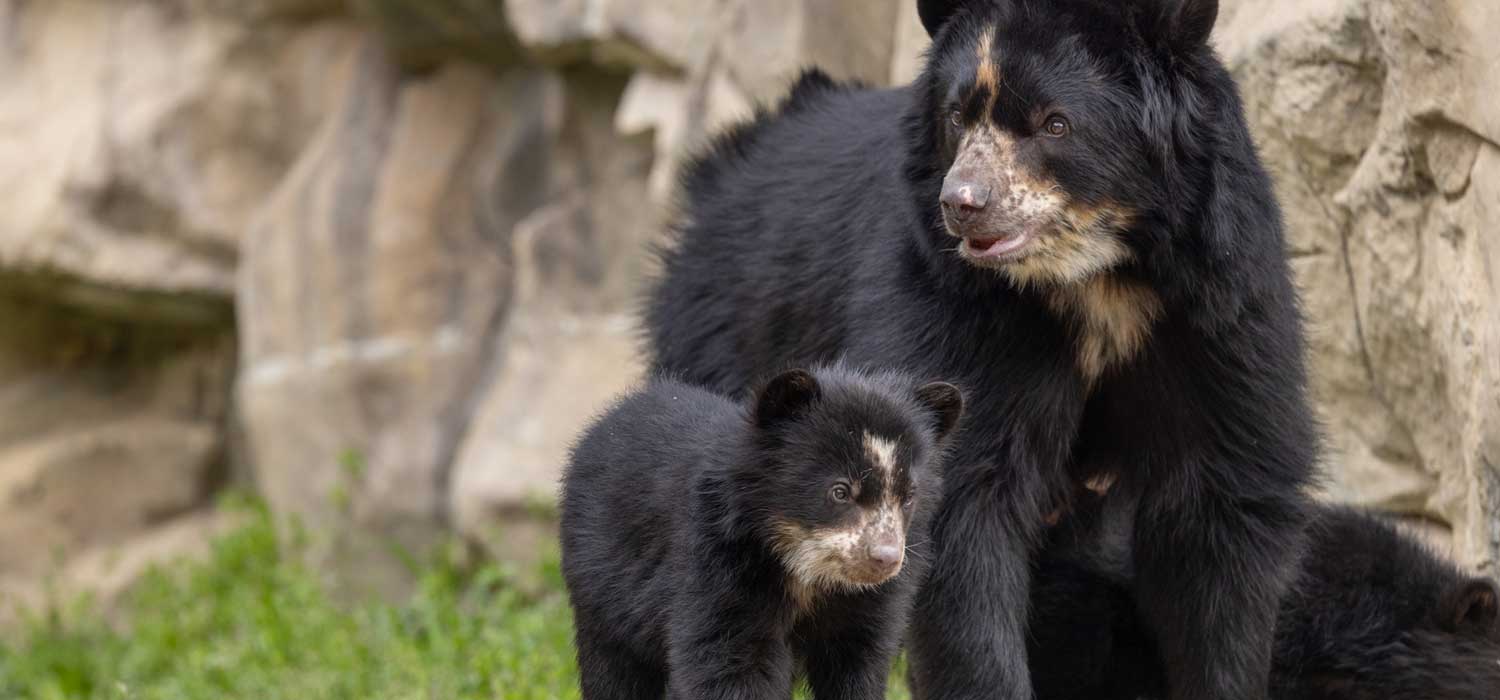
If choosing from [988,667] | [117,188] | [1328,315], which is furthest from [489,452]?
[988,667]

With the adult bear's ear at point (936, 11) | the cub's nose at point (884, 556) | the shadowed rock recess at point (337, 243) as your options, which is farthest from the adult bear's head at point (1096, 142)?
the shadowed rock recess at point (337, 243)

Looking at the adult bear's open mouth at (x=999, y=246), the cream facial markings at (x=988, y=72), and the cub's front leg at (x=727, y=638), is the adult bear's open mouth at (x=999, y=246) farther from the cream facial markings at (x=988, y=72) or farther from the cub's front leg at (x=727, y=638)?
the cub's front leg at (x=727, y=638)

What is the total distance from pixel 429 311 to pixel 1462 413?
19.0ft

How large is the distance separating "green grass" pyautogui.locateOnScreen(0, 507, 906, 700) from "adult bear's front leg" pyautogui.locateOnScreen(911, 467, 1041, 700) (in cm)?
157

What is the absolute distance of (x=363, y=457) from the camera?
9875 millimetres

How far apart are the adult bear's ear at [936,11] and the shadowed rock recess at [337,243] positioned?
3.15 metres

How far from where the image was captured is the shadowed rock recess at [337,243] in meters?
8.83

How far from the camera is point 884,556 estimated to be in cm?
413

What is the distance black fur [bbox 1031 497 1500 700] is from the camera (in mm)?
5367

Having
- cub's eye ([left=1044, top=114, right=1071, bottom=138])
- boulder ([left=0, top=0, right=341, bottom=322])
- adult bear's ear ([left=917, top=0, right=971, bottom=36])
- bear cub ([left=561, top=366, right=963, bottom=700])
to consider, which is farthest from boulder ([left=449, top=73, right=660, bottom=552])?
cub's eye ([left=1044, top=114, right=1071, bottom=138])

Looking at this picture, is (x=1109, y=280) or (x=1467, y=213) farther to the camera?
(x=1467, y=213)

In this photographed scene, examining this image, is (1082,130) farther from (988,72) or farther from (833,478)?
(833,478)

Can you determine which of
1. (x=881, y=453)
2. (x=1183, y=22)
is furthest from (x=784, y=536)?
(x=1183, y=22)

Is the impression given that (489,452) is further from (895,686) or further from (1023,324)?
(1023,324)
